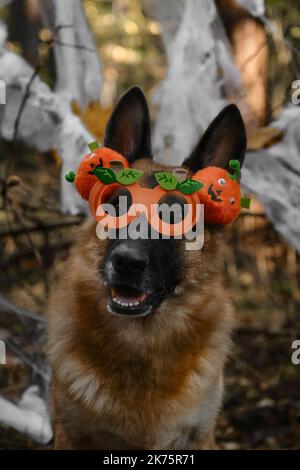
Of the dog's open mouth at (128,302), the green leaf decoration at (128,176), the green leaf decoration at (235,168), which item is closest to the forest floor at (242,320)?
the dog's open mouth at (128,302)

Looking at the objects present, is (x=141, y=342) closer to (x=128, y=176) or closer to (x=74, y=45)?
(x=128, y=176)

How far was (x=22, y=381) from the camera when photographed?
4.77 meters

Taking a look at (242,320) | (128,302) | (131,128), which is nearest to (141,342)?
(128,302)

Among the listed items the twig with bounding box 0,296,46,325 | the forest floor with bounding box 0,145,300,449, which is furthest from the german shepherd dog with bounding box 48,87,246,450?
the twig with bounding box 0,296,46,325

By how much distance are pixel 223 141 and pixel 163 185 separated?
47 cm

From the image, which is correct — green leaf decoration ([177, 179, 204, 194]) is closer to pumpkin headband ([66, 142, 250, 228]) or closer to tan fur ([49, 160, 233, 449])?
pumpkin headband ([66, 142, 250, 228])

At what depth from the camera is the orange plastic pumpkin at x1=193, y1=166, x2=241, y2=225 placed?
3.24m

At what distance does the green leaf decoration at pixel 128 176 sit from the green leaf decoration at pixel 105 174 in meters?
0.04

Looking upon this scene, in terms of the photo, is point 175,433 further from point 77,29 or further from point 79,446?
point 77,29

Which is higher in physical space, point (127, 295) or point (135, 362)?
point (127, 295)

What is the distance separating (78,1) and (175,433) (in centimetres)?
311

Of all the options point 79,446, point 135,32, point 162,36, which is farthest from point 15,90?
point 135,32

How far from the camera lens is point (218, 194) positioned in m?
3.24

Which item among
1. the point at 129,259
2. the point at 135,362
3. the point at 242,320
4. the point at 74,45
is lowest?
the point at 242,320
